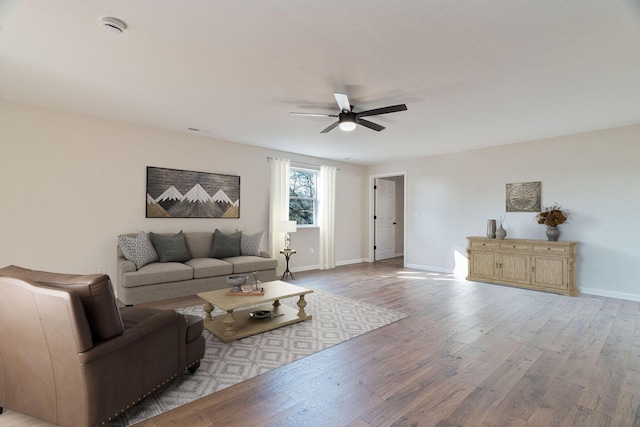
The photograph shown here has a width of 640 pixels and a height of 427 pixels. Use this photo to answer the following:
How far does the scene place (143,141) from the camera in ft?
15.2

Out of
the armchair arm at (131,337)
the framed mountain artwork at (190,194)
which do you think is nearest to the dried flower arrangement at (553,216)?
the framed mountain artwork at (190,194)

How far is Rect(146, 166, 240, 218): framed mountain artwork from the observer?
4.74 m

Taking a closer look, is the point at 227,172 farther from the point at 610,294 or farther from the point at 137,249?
the point at 610,294

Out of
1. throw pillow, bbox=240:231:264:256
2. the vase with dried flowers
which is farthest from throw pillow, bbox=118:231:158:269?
the vase with dried flowers

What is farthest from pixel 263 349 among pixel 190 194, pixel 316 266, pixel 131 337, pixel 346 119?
pixel 316 266

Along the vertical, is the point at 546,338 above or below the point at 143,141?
below

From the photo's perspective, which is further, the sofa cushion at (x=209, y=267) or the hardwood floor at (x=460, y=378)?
the sofa cushion at (x=209, y=267)

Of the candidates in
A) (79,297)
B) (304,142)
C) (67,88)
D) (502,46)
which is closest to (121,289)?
(67,88)

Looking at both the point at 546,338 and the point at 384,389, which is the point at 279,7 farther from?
the point at 546,338

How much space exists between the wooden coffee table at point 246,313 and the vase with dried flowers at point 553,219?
4.22m

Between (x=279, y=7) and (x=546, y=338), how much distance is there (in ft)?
12.4

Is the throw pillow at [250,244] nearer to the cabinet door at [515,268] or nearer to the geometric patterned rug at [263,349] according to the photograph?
the geometric patterned rug at [263,349]

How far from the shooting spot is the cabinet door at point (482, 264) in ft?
17.7

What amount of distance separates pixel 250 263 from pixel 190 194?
1.57 meters
